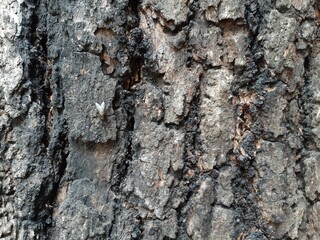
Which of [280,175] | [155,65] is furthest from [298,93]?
[155,65]

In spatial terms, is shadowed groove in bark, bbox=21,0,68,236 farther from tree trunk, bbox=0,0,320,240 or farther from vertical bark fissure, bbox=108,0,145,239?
vertical bark fissure, bbox=108,0,145,239

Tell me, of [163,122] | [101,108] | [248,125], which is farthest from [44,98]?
[248,125]

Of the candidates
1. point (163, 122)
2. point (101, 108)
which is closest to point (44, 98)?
point (101, 108)

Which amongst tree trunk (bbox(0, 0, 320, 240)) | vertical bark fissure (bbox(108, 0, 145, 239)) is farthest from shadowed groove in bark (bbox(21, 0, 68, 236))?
vertical bark fissure (bbox(108, 0, 145, 239))

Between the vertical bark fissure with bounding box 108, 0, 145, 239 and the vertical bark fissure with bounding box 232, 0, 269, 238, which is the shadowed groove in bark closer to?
the vertical bark fissure with bounding box 108, 0, 145, 239

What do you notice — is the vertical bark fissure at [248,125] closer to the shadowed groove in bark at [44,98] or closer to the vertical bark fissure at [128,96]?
the vertical bark fissure at [128,96]

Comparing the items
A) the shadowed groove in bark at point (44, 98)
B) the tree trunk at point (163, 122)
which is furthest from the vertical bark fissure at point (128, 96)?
the shadowed groove in bark at point (44, 98)

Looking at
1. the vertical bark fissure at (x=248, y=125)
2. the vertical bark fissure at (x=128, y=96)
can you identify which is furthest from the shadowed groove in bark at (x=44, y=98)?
the vertical bark fissure at (x=248, y=125)

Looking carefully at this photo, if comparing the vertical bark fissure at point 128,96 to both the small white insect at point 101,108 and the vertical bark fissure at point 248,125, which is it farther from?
the vertical bark fissure at point 248,125

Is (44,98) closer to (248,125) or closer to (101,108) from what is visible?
(101,108)
